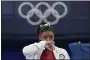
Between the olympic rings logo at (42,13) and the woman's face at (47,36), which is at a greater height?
the olympic rings logo at (42,13)

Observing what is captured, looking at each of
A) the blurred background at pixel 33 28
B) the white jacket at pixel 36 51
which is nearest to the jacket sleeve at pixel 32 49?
the white jacket at pixel 36 51

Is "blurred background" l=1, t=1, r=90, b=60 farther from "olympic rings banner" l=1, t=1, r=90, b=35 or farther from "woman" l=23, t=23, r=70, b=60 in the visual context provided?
"woman" l=23, t=23, r=70, b=60

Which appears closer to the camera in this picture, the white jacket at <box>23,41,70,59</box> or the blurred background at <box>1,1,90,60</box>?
the white jacket at <box>23,41,70,59</box>

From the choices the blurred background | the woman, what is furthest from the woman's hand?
the blurred background

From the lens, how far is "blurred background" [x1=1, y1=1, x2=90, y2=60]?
2.32 m

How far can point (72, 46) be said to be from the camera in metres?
2.28

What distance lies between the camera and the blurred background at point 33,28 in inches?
91.4

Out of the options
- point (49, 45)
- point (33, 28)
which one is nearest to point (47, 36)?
point (49, 45)

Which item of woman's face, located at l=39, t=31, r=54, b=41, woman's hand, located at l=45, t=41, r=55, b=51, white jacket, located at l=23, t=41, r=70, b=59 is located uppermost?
woman's face, located at l=39, t=31, r=54, b=41

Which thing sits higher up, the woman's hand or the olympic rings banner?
the olympic rings banner

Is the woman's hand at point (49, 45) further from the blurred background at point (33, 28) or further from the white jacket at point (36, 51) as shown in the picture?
the blurred background at point (33, 28)

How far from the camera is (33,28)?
2342 mm

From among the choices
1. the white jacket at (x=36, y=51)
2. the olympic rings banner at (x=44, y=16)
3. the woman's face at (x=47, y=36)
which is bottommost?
the white jacket at (x=36, y=51)

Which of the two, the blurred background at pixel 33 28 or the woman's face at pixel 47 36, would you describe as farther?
the blurred background at pixel 33 28
